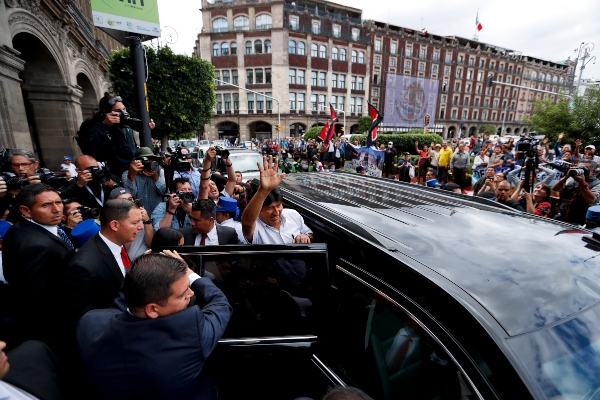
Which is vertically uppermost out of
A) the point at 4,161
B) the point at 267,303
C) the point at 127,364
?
the point at 4,161

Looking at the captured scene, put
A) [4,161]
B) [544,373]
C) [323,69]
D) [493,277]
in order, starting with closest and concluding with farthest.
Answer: [544,373] → [493,277] → [4,161] → [323,69]

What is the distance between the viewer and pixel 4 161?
3.74 m

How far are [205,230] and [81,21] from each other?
13.8 meters

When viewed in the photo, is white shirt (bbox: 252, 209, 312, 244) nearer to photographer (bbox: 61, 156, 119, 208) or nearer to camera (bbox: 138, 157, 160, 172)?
camera (bbox: 138, 157, 160, 172)

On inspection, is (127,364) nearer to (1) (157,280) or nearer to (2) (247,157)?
(1) (157,280)

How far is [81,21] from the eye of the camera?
11469 mm

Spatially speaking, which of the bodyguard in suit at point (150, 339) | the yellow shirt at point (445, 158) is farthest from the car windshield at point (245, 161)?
the bodyguard in suit at point (150, 339)

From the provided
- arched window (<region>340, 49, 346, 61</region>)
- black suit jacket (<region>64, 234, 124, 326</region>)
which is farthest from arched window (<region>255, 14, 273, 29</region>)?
black suit jacket (<region>64, 234, 124, 326</region>)

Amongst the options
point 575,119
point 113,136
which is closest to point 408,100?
point 575,119

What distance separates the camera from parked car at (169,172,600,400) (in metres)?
1.05

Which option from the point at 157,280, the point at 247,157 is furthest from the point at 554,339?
the point at 247,157

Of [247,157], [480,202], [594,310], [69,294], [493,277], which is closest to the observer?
[594,310]

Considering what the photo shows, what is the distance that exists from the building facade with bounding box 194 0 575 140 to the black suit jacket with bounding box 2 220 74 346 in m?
29.4

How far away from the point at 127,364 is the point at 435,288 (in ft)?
4.47
